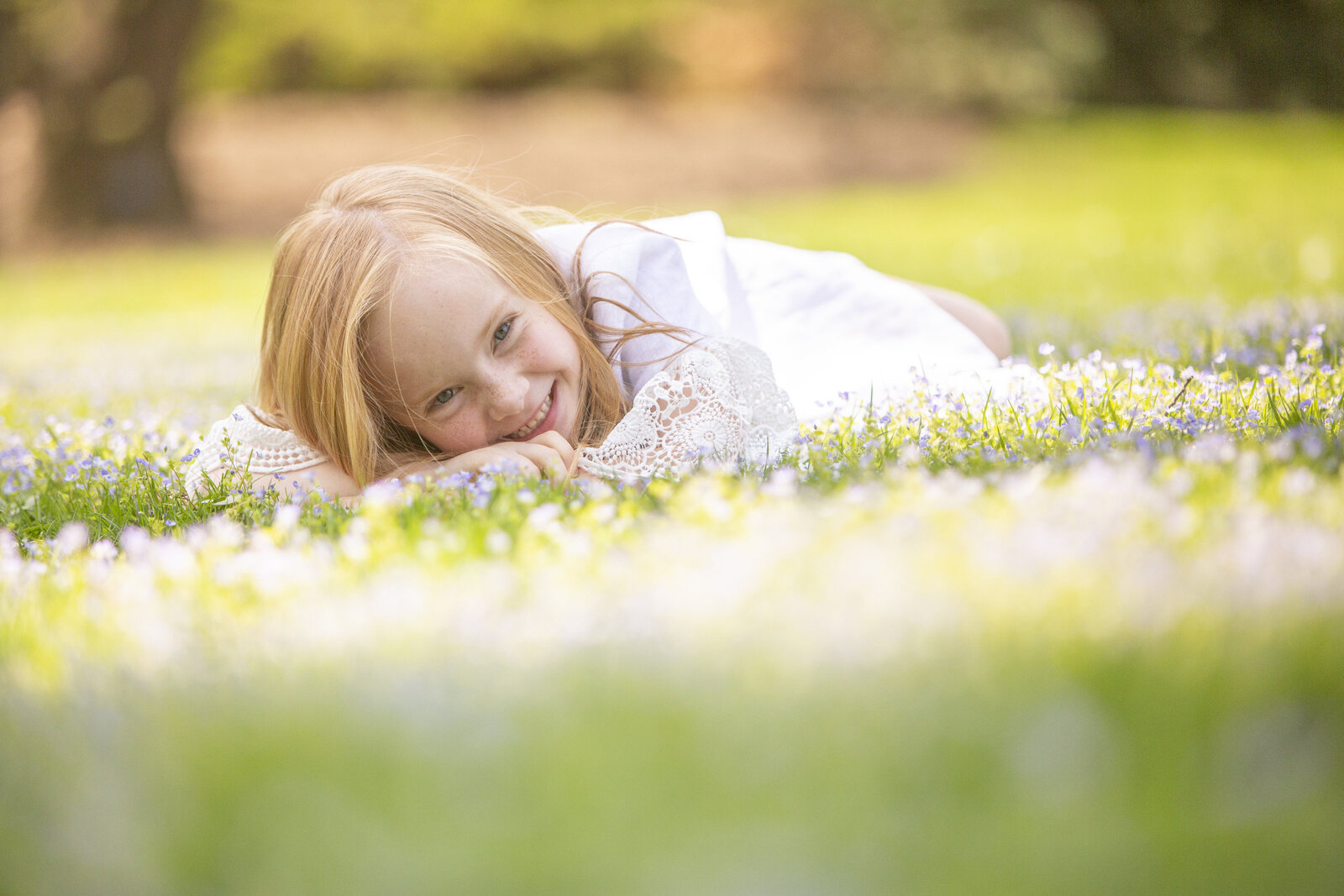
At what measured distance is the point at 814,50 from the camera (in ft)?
105

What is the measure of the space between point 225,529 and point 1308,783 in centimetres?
239

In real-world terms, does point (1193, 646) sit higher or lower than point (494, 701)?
higher

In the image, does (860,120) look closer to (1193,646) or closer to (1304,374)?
(1304,374)

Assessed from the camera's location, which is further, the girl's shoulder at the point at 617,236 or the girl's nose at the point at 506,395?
the girl's shoulder at the point at 617,236

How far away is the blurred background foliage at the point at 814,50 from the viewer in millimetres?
29281

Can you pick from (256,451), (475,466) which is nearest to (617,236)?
(475,466)

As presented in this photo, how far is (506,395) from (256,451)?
1.16 metres

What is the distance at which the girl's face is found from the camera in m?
3.85

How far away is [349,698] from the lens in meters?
1.77

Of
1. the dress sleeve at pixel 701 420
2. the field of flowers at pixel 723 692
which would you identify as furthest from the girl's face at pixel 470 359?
the field of flowers at pixel 723 692

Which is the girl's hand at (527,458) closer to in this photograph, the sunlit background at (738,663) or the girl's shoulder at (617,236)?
the sunlit background at (738,663)

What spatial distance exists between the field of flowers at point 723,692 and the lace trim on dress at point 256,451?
124cm

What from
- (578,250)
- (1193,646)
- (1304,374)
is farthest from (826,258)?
(1193,646)

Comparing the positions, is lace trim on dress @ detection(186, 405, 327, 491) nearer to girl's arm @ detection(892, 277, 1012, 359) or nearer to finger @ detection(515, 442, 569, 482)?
finger @ detection(515, 442, 569, 482)
